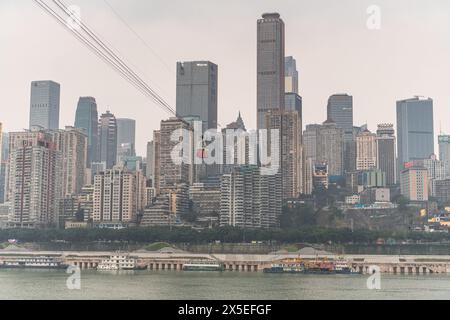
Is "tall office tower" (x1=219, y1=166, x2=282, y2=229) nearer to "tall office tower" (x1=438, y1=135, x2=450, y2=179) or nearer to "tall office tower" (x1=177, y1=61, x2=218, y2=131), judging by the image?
"tall office tower" (x1=177, y1=61, x2=218, y2=131)

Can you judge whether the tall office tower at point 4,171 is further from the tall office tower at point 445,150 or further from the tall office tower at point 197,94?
the tall office tower at point 445,150

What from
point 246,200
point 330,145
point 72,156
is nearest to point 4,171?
point 72,156

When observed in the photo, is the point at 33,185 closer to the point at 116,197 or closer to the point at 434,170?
the point at 116,197

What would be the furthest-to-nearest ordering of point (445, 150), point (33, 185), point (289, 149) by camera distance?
point (445, 150) < point (289, 149) < point (33, 185)
